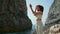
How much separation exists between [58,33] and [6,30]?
0.65 m

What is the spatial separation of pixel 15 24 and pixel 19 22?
0.12 m

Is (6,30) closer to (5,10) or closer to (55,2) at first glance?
(5,10)

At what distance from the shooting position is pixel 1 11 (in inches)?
67.6

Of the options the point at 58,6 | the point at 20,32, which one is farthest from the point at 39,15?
the point at 58,6

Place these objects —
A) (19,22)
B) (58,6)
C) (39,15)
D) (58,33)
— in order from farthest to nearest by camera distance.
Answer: (58,6), (19,22), (58,33), (39,15)

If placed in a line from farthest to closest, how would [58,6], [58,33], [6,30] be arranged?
[58,6] < [58,33] < [6,30]

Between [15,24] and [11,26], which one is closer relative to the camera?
[11,26]

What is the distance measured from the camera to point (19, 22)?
1941 millimetres

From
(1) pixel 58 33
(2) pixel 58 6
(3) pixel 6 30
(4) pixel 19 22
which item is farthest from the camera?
(2) pixel 58 6

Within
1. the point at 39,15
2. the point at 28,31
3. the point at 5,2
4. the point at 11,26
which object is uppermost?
the point at 5,2

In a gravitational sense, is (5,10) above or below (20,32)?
above

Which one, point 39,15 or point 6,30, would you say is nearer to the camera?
point 6,30

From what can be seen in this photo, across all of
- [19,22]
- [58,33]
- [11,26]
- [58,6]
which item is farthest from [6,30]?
[58,6]

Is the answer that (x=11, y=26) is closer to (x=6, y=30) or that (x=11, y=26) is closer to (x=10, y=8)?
(x=6, y=30)
